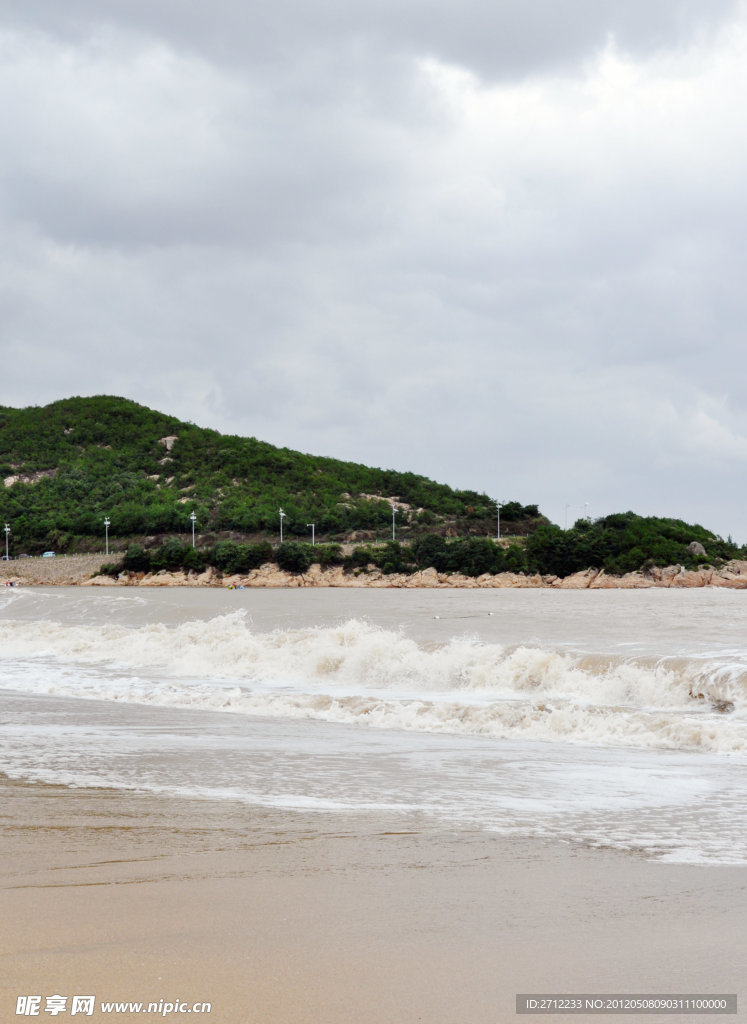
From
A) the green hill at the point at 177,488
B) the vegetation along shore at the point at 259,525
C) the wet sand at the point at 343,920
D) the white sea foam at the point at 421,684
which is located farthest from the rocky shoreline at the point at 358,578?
the wet sand at the point at 343,920

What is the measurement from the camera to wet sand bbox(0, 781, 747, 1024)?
2816mm

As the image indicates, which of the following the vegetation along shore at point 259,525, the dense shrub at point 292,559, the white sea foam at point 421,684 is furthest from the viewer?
the dense shrub at point 292,559

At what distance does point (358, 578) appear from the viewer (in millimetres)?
85875

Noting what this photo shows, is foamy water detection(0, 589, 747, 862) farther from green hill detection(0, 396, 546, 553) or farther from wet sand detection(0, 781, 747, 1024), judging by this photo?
green hill detection(0, 396, 546, 553)

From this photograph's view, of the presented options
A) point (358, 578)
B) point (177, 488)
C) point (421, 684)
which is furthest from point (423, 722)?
point (177, 488)

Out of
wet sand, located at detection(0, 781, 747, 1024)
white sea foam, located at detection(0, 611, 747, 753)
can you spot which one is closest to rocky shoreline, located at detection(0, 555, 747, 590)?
white sea foam, located at detection(0, 611, 747, 753)

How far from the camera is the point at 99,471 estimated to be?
12656cm

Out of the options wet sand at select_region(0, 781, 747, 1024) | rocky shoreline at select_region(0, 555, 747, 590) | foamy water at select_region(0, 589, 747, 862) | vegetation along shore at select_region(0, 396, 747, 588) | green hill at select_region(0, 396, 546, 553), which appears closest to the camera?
wet sand at select_region(0, 781, 747, 1024)

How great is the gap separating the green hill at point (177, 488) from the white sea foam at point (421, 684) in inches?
3359

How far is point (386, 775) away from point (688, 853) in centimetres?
287

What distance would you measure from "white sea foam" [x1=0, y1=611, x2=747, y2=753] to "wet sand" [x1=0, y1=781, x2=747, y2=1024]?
5425mm

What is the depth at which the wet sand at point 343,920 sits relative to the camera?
111 inches

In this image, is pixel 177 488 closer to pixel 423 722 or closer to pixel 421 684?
pixel 421 684

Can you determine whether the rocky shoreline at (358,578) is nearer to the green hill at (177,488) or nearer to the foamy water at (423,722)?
the green hill at (177,488)
